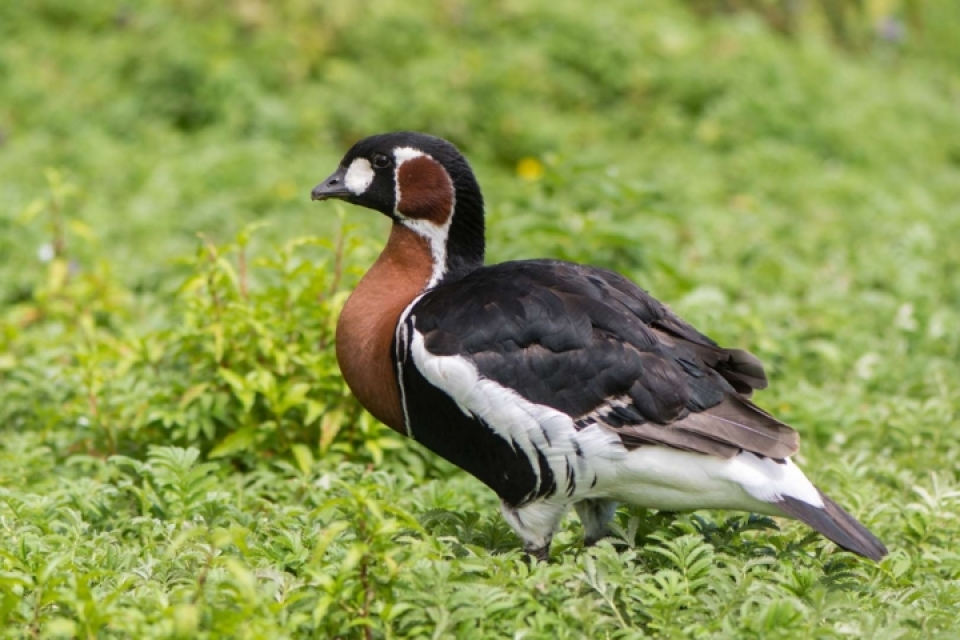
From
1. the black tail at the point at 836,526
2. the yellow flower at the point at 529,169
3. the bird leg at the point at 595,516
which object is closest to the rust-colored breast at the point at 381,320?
the bird leg at the point at 595,516

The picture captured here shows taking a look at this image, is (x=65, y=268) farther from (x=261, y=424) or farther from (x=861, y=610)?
(x=861, y=610)

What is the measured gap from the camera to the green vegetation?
351 cm

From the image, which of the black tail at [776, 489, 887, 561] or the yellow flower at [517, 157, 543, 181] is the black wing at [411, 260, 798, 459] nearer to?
the black tail at [776, 489, 887, 561]

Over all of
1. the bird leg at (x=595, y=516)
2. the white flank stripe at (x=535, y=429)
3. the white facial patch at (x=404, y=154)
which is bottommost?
the bird leg at (x=595, y=516)

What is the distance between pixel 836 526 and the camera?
3773mm

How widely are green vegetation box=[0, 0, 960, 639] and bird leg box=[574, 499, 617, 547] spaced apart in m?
0.16

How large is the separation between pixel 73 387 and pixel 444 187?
2.01 meters

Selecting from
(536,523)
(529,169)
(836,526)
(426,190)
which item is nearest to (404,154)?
(426,190)

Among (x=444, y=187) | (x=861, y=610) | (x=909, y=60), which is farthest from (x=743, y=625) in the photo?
(x=909, y=60)

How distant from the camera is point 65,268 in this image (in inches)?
252

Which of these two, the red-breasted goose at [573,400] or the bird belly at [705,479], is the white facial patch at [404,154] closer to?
the red-breasted goose at [573,400]

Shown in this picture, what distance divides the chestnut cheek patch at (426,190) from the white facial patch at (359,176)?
0.13m

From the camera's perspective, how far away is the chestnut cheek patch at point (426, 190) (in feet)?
14.7

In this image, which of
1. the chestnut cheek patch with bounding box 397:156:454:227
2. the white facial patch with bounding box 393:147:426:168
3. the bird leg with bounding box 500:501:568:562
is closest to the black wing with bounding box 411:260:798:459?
the bird leg with bounding box 500:501:568:562
